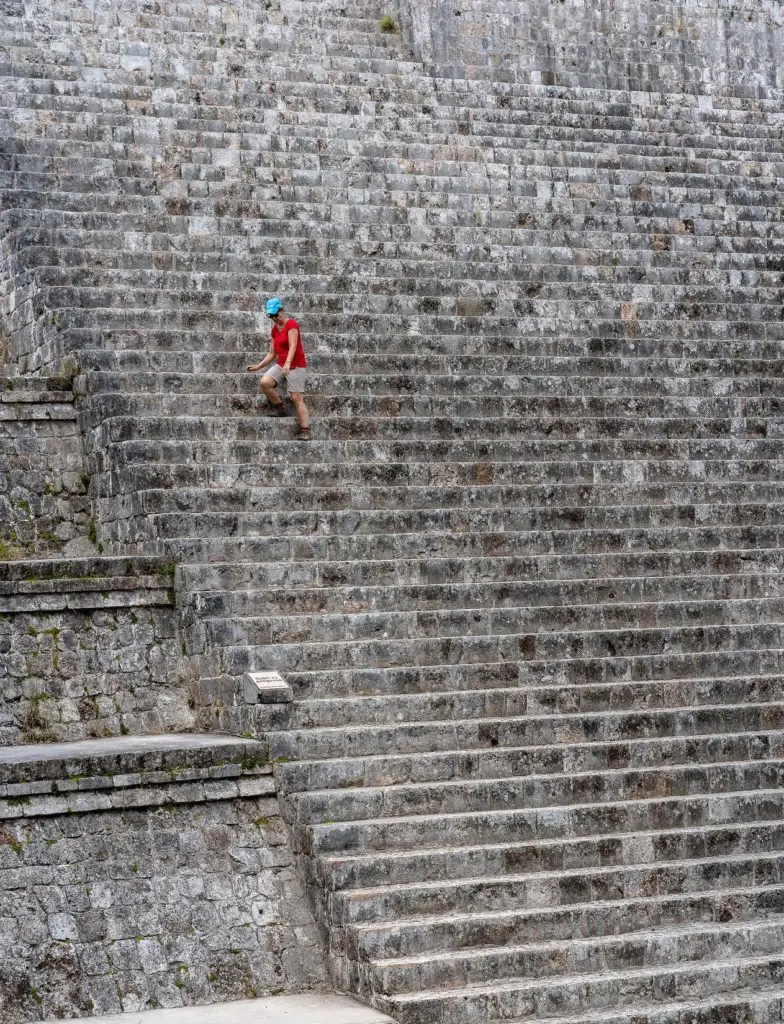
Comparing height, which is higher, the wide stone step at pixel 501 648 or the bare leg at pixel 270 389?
the bare leg at pixel 270 389

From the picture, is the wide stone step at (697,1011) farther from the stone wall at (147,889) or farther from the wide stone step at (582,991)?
the stone wall at (147,889)

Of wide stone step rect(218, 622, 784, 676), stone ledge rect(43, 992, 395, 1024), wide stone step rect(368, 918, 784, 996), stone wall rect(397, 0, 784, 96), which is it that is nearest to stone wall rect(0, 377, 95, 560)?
wide stone step rect(218, 622, 784, 676)

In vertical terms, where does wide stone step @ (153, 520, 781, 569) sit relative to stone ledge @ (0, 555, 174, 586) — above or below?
below

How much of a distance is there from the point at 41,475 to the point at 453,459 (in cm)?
283

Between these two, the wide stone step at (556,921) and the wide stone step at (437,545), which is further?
the wide stone step at (437,545)

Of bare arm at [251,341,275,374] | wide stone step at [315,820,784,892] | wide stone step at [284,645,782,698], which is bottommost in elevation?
wide stone step at [315,820,784,892]

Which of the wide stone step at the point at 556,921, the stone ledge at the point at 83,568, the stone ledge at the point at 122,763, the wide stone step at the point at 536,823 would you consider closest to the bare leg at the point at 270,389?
the stone ledge at the point at 83,568

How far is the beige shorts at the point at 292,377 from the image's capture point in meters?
12.1

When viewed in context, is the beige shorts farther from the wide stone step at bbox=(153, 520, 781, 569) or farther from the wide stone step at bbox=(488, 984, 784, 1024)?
the wide stone step at bbox=(488, 984, 784, 1024)

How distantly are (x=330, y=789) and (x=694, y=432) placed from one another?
17.3ft

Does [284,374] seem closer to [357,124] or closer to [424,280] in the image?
[424,280]

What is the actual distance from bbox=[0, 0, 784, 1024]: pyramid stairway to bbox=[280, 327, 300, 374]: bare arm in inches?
15.4

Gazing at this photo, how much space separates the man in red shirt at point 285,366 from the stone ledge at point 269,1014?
4.62m

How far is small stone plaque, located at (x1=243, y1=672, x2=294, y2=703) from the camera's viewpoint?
959 cm
